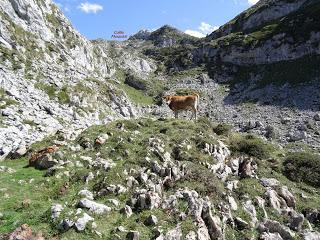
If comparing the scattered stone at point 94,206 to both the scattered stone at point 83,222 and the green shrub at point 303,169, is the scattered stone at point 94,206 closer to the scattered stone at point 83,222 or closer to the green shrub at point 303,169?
the scattered stone at point 83,222

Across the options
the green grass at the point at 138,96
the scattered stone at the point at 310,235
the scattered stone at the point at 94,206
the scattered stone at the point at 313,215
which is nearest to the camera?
the scattered stone at the point at 94,206

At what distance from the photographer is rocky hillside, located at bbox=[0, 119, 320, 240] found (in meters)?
16.7

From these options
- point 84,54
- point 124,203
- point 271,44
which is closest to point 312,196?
point 124,203

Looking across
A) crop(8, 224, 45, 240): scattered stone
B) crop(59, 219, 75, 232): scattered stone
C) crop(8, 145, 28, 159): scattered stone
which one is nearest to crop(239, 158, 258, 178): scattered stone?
crop(59, 219, 75, 232): scattered stone

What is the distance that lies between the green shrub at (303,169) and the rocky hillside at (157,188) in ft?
0.22

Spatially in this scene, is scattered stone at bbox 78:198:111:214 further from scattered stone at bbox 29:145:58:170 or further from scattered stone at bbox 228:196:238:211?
scattered stone at bbox 228:196:238:211

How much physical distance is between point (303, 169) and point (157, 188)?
12.4 meters

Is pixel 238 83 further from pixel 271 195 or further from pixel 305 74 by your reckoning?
pixel 271 195

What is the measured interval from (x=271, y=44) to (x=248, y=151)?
83002 millimetres

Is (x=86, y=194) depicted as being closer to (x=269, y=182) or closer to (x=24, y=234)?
(x=24, y=234)

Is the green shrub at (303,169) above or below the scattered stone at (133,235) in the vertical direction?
above

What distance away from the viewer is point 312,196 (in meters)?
24.4

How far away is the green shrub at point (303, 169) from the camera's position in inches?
1041

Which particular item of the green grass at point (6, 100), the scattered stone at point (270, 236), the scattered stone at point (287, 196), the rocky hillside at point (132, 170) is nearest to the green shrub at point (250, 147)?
the rocky hillside at point (132, 170)
